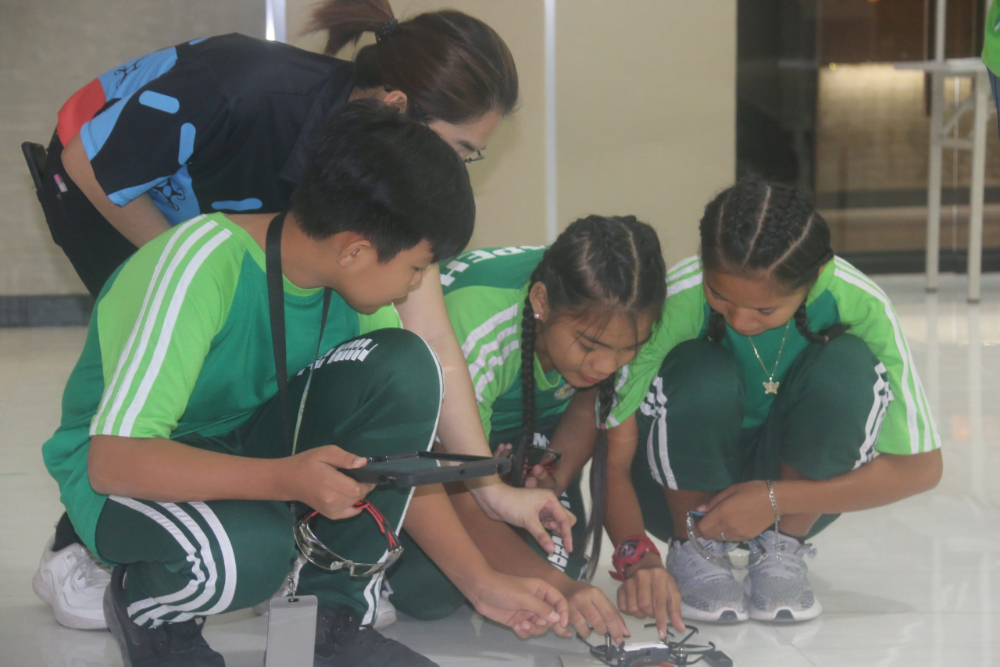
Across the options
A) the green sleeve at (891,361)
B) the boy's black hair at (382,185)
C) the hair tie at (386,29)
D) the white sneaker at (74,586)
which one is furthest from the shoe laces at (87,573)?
the green sleeve at (891,361)

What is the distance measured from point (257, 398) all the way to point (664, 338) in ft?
1.84

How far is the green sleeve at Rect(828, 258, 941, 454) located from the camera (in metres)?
1.33

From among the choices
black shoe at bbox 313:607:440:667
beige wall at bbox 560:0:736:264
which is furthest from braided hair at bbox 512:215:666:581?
beige wall at bbox 560:0:736:264

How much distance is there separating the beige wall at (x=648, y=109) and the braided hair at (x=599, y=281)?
228 cm

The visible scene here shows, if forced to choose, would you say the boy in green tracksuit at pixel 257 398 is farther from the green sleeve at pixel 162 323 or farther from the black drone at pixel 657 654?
the black drone at pixel 657 654

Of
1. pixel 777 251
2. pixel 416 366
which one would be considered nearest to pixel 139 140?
pixel 416 366

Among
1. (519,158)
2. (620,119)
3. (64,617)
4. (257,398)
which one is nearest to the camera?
(257,398)

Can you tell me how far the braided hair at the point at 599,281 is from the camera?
4.01ft

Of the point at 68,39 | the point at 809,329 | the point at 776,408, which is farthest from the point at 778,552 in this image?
the point at 68,39

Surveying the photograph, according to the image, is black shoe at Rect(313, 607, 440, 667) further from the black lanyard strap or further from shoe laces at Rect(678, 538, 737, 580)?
shoe laces at Rect(678, 538, 737, 580)

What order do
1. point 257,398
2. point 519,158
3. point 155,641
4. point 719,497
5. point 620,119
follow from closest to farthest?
point 155,641 < point 257,398 < point 719,497 < point 519,158 < point 620,119

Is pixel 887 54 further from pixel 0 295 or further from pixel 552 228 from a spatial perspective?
pixel 0 295

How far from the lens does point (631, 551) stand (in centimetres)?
132

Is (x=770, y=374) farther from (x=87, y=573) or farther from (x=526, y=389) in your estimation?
(x=87, y=573)
